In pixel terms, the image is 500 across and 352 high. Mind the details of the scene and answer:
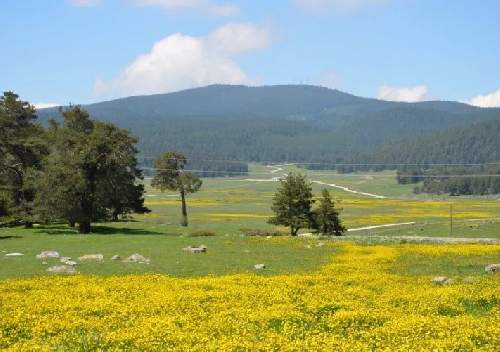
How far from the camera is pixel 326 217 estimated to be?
82.2 metres

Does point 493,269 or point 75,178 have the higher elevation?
point 75,178

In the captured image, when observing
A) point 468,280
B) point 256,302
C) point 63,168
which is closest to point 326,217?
point 63,168

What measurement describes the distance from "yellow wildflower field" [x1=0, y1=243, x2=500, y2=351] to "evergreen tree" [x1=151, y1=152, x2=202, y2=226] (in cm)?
7129

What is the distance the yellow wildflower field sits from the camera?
61.6 feet

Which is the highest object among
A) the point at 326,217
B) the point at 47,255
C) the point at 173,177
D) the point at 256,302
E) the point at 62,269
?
the point at 173,177

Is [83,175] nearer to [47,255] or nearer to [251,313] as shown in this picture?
[47,255]

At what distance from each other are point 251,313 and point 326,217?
59415mm

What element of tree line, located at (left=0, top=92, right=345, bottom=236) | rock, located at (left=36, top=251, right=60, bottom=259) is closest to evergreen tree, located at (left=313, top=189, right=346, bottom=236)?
tree line, located at (left=0, top=92, right=345, bottom=236)

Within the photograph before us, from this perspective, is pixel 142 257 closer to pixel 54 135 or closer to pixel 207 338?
pixel 207 338

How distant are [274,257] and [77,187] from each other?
106 feet

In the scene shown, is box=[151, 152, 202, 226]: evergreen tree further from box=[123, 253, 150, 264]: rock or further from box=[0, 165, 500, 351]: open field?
box=[123, 253, 150, 264]: rock

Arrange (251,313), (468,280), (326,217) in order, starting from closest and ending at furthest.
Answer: (251,313) → (468,280) → (326,217)

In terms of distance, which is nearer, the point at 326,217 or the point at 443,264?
the point at 443,264

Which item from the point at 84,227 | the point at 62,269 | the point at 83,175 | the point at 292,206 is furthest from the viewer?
the point at 292,206
